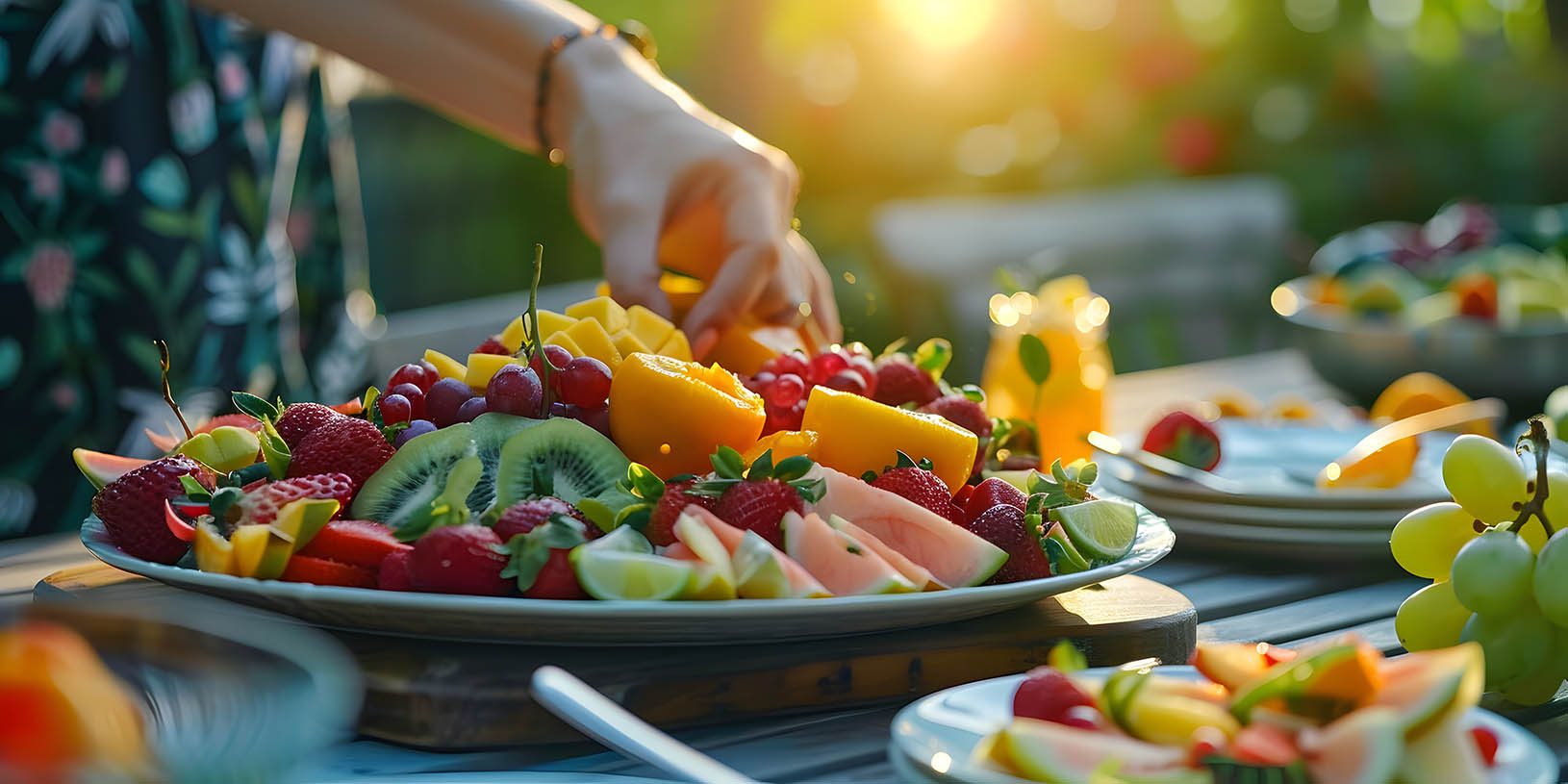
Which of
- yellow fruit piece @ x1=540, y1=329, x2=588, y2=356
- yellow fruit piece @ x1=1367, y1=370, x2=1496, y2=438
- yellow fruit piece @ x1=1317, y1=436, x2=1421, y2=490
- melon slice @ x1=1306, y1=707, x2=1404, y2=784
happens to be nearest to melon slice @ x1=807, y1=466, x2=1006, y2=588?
yellow fruit piece @ x1=540, y1=329, x2=588, y2=356

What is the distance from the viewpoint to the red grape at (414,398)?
3.44ft

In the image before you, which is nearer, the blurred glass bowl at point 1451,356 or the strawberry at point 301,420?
the strawberry at point 301,420

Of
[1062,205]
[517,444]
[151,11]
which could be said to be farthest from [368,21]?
[1062,205]

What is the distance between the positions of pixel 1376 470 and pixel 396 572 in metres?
0.93

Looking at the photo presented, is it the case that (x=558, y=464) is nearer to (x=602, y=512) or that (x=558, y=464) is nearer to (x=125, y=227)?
(x=602, y=512)

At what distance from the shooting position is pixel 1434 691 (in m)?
0.60

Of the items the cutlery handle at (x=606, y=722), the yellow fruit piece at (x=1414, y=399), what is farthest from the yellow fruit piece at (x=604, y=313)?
the yellow fruit piece at (x=1414, y=399)

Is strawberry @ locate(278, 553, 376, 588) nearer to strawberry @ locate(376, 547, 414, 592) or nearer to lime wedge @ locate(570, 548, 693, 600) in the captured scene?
strawberry @ locate(376, 547, 414, 592)

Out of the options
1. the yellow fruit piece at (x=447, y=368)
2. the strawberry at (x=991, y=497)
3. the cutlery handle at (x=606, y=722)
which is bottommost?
the cutlery handle at (x=606, y=722)

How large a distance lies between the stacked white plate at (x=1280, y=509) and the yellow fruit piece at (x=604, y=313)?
51 centimetres

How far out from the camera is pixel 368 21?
1562mm

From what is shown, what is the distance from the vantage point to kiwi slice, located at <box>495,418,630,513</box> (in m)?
0.95

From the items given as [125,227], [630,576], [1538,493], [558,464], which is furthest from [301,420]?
[125,227]

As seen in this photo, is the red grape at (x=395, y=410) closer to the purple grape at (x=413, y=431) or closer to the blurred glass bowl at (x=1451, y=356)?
the purple grape at (x=413, y=431)
